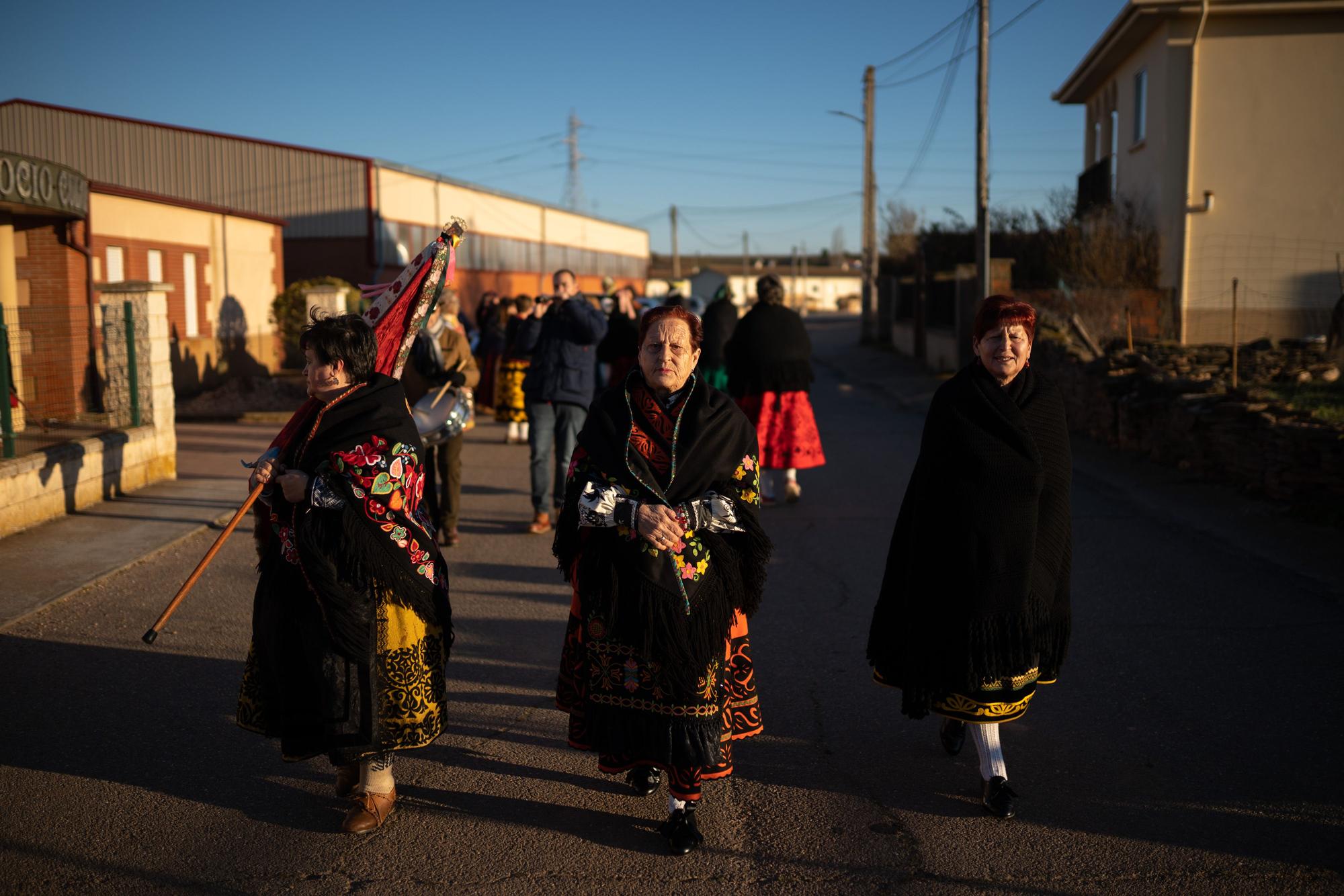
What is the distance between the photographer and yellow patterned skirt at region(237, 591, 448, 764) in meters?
3.71

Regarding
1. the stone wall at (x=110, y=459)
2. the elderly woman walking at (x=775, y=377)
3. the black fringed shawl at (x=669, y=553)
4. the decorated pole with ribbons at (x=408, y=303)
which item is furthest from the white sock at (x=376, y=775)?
the elderly woman walking at (x=775, y=377)

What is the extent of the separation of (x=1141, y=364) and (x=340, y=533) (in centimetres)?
1100

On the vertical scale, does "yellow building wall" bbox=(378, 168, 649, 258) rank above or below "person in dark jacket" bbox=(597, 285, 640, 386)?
above

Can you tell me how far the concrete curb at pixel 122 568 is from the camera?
621cm

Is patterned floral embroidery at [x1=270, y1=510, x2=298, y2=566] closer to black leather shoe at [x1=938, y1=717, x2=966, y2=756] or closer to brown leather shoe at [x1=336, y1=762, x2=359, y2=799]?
brown leather shoe at [x1=336, y1=762, x2=359, y2=799]

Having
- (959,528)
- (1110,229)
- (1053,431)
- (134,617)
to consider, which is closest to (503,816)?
(959,528)

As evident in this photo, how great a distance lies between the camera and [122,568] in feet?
24.0

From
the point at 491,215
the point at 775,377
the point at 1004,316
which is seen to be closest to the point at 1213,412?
the point at 775,377

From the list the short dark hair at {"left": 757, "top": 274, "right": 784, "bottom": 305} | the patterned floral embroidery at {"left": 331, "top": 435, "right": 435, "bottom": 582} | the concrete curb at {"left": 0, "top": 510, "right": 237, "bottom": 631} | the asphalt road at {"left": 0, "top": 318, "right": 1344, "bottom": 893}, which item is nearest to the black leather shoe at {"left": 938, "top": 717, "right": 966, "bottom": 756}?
the asphalt road at {"left": 0, "top": 318, "right": 1344, "bottom": 893}

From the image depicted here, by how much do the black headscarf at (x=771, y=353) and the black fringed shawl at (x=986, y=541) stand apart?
203 inches

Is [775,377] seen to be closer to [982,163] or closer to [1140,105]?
[982,163]

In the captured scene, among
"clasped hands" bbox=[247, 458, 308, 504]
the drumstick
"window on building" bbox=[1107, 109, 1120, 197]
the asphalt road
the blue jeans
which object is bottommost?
the asphalt road

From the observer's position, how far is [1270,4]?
56.9 feet

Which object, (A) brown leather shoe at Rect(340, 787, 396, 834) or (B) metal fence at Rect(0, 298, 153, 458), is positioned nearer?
(A) brown leather shoe at Rect(340, 787, 396, 834)
